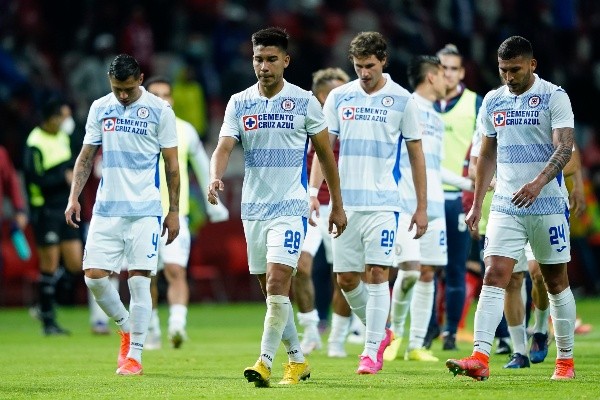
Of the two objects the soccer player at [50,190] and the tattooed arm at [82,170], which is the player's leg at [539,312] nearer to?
the tattooed arm at [82,170]

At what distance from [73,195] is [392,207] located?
2.44 metres

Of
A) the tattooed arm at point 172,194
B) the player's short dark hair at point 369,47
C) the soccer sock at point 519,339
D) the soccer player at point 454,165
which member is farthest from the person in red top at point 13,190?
the soccer sock at point 519,339

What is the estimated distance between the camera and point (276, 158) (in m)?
9.31

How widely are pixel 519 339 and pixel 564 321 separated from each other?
1.34 m

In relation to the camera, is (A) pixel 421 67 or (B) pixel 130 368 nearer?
(B) pixel 130 368

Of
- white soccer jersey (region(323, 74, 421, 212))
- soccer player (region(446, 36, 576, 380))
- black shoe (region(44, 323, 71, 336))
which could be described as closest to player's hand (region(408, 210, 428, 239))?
white soccer jersey (region(323, 74, 421, 212))

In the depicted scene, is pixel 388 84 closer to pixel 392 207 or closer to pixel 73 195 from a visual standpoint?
pixel 392 207

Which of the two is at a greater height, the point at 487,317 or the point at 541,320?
the point at 487,317

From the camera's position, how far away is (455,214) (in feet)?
42.5

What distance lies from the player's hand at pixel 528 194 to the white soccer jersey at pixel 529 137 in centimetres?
30

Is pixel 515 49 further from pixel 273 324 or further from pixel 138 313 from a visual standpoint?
pixel 138 313

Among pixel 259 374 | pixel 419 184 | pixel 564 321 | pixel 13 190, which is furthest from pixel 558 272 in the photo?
pixel 13 190

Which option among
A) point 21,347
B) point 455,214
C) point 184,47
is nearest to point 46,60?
point 184,47

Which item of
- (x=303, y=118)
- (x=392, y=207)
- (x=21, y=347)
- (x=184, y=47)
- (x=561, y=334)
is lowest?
(x=21, y=347)
